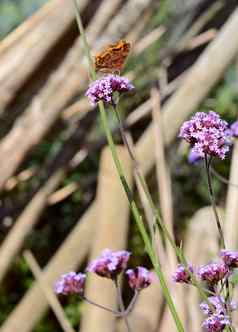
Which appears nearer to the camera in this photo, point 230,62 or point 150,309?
point 150,309

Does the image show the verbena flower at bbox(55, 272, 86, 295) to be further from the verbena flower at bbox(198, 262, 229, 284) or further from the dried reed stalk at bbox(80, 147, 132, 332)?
the dried reed stalk at bbox(80, 147, 132, 332)

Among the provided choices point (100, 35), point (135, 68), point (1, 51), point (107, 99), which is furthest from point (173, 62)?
point (107, 99)

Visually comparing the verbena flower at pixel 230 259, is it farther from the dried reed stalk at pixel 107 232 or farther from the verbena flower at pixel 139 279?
the dried reed stalk at pixel 107 232

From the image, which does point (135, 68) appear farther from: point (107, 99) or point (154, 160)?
point (107, 99)

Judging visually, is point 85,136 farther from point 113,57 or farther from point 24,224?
point 113,57

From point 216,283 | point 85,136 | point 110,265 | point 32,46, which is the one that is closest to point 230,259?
point 216,283

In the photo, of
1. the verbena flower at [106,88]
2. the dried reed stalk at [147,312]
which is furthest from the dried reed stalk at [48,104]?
the verbena flower at [106,88]

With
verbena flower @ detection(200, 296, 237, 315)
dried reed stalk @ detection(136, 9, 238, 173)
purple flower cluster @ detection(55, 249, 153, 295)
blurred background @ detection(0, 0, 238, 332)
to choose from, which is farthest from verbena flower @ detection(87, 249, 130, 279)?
dried reed stalk @ detection(136, 9, 238, 173)
